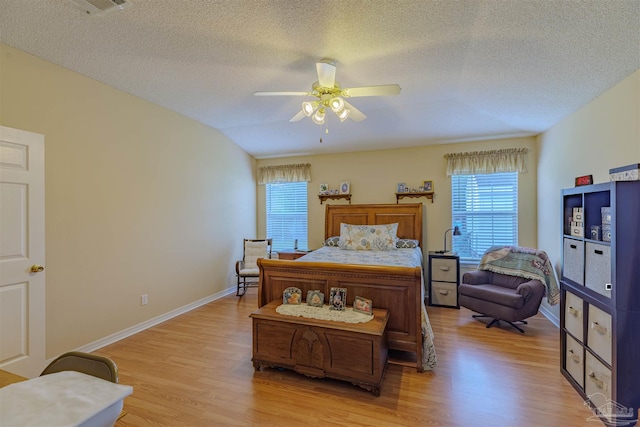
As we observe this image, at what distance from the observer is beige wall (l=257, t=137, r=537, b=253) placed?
13.7 ft

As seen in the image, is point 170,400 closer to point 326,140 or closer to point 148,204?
point 148,204

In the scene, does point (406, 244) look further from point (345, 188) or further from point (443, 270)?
point (345, 188)

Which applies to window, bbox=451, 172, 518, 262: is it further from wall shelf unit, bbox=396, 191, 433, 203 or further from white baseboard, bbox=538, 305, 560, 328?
white baseboard, bbox=538, 305, 560, 328

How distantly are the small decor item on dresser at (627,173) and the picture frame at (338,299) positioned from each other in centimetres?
227

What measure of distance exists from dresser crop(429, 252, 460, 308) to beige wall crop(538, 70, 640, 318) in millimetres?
1090

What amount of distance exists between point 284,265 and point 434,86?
239 cm

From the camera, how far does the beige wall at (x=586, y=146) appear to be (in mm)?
2232

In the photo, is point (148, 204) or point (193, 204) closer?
point (148, 204)

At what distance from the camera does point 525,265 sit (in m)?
3.44

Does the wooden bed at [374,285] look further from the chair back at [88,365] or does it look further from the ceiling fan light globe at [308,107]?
the chair back at [88,365]

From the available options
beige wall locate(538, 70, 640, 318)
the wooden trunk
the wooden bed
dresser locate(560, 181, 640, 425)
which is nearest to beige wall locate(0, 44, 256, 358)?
the wooden bed

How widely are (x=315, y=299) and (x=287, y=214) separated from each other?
313 cm

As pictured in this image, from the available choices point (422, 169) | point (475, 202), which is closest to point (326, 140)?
point (422, 169)

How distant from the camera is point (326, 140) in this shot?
15.4 feet
